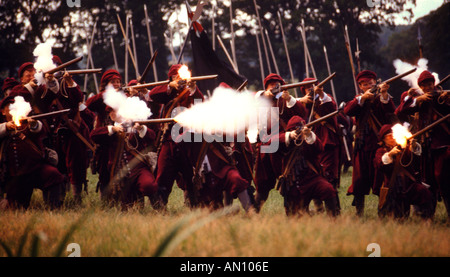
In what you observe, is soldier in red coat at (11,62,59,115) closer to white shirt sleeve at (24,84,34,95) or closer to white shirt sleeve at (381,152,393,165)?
white shirt sleeve at (24,84,34,95)

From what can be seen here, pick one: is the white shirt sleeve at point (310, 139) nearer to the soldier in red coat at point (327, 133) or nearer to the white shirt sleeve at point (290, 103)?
the white shirt sleeve at point (290, 103)

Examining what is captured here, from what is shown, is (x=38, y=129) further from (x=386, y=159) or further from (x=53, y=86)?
(x=386, y=159)

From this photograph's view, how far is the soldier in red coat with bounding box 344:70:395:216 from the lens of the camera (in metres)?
6.89

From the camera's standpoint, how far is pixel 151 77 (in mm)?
27609

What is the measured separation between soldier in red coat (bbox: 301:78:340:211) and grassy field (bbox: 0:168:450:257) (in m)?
2.33

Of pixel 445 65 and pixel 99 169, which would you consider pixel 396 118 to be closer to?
pixel 99 169

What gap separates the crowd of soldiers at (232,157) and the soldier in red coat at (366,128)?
0.04ft

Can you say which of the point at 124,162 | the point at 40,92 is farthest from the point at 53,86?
the point at 124,162

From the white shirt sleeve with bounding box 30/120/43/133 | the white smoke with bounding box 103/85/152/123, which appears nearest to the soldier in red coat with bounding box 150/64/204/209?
the white smoke with bounding box 103/85/152/123

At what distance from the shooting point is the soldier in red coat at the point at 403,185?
6.06 metres

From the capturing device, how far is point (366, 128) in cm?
707

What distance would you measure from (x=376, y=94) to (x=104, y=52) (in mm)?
22599
